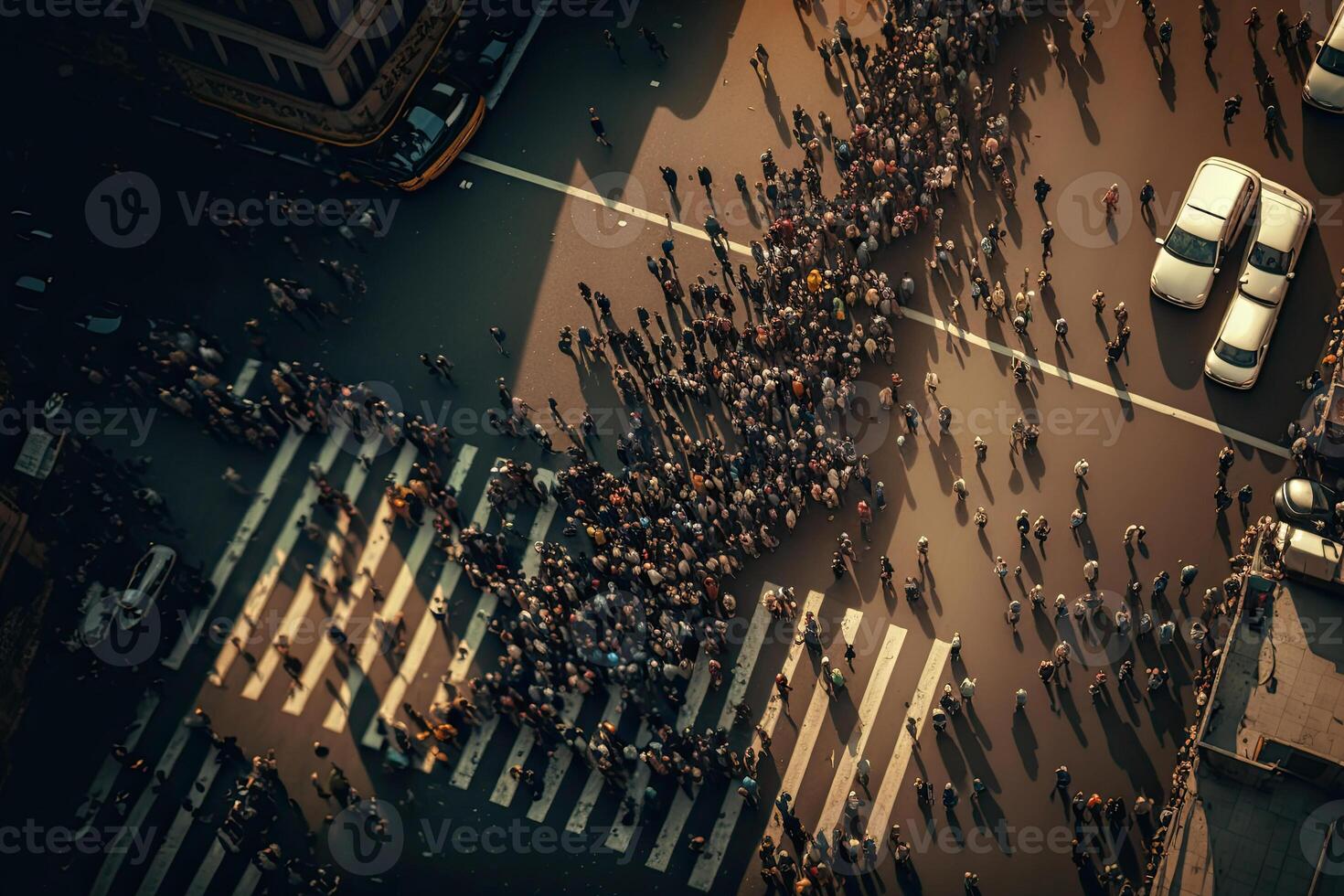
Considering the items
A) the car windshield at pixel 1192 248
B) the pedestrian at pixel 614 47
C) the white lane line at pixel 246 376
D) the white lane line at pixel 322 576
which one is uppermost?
the pedestrian at pixel 614 47

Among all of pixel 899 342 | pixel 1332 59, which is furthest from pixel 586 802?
pixel 1332 59

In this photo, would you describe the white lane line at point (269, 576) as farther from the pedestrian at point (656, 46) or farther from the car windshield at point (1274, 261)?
the car windshield at point (1274, 261)

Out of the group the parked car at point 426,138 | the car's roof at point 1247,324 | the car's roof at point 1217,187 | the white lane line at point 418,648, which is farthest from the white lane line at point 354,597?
the car's roof at point 1217,187

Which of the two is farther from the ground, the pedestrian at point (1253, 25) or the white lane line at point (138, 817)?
the pedestrian at point (1253, 25)

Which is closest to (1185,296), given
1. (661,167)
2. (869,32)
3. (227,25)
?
(869,32)

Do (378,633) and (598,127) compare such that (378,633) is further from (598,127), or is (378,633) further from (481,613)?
(598,127)

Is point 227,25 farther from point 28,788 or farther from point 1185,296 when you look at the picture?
point 1185,296
